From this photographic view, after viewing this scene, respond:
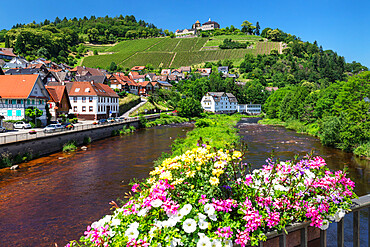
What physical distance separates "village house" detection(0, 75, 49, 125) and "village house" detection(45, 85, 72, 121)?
16.5 feet

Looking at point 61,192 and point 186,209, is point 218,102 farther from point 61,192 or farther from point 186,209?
point 186,209

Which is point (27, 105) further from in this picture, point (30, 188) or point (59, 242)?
point (59, 242)

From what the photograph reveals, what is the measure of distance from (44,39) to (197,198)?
592 ft

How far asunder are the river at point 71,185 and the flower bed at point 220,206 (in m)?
9.89

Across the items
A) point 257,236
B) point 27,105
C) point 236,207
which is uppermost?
point 27,105

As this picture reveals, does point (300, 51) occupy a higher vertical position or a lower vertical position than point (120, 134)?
higher

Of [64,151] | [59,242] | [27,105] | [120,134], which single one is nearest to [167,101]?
[120,134]

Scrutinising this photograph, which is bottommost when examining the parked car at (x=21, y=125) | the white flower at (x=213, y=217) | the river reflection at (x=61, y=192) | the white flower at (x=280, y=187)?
the river reflection at (x=61, y=192)

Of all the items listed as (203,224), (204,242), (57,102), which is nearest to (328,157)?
(203,224)

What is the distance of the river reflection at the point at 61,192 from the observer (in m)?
12.4

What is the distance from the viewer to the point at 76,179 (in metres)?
20.3

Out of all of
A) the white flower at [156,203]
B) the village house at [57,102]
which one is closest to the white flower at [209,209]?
the white flower at [156,203]

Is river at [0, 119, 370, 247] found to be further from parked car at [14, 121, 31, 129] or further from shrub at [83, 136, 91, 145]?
parked car at [14, 121, 31, 129]

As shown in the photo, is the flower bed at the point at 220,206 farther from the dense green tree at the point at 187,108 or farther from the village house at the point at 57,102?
the dense green tree at the point at 187,108
